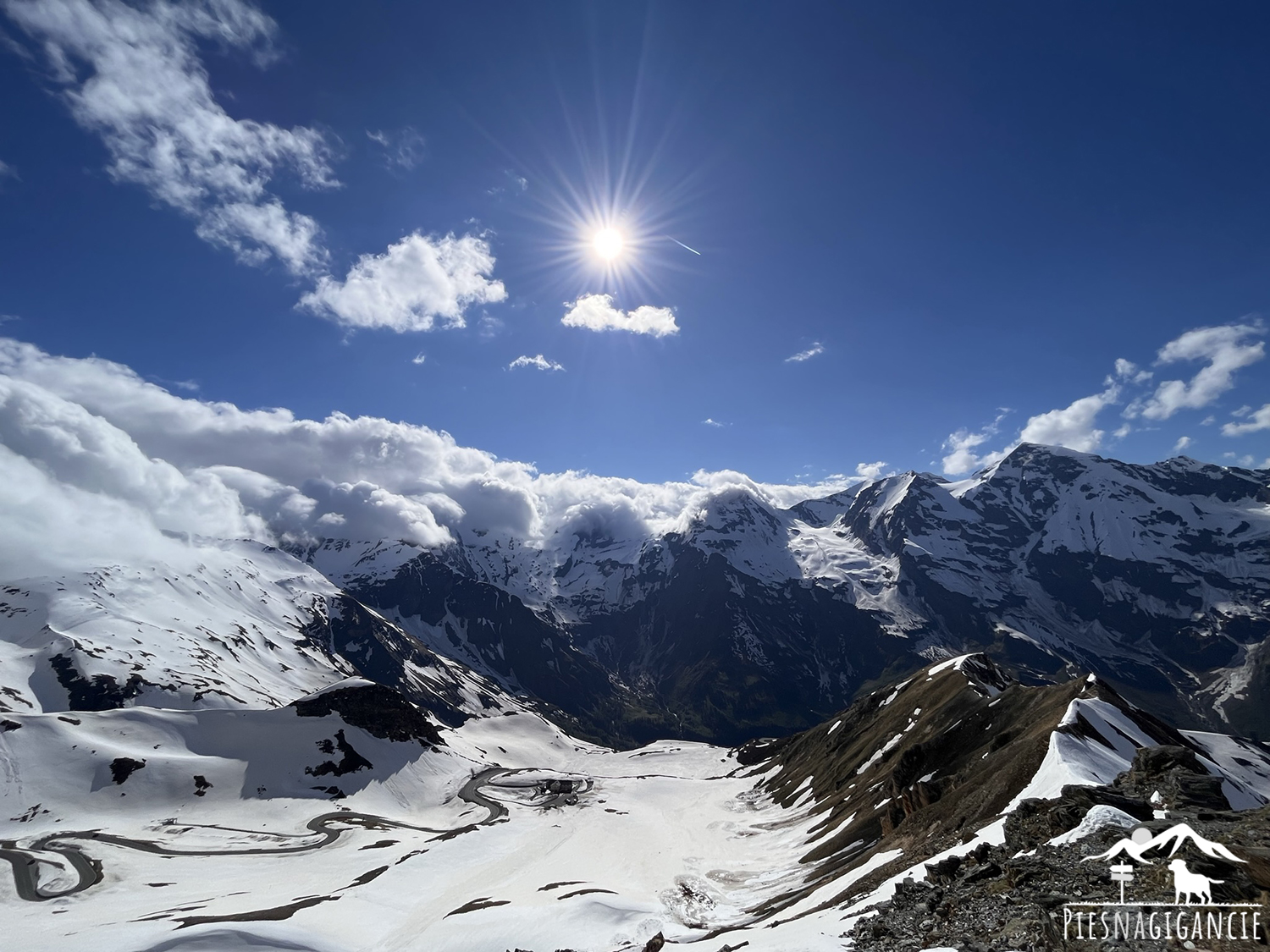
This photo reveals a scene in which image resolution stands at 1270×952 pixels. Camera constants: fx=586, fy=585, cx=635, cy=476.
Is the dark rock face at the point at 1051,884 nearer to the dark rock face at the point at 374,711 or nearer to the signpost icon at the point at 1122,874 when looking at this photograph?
the signpost icon at the point at 1122,874

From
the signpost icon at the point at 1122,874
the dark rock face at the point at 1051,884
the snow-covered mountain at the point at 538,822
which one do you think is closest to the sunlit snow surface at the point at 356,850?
the snow-covered mountain at the point at 538,822

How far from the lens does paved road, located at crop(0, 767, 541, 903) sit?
79562 mm

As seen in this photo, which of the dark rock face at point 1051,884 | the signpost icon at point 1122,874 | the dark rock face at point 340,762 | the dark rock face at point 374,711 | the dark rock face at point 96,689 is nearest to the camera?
the dark rock face at point 1051,884

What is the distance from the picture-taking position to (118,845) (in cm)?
9669

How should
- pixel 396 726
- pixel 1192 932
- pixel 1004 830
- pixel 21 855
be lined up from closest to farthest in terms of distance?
pixel 1192 932
pixel 1004 830
pixel 21 855
pixel 396 726

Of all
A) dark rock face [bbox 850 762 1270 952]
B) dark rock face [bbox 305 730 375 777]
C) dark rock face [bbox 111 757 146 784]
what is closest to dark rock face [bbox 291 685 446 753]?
dark rock face [bbox 305 730 375 777]

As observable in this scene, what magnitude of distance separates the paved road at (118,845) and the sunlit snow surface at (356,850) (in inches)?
59.0

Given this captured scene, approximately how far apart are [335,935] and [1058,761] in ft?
239

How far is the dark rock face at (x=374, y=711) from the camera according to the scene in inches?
6245

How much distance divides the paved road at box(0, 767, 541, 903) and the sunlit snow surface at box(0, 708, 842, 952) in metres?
1.50

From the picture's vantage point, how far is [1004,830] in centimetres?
3325

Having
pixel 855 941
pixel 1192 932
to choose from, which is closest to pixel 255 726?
pixel 855 941

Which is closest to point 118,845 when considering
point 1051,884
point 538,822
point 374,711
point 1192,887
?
point 374,711

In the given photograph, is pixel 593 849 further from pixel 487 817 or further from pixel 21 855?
pixel 21 855
